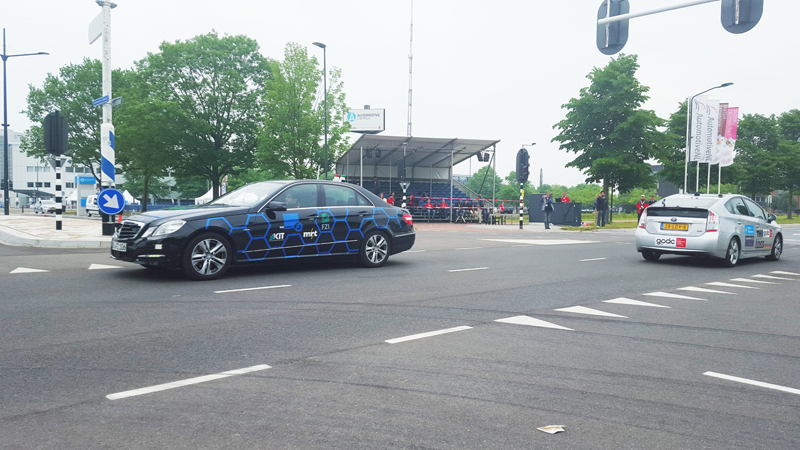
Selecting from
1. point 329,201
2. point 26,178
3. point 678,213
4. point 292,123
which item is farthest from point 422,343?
point 26,178

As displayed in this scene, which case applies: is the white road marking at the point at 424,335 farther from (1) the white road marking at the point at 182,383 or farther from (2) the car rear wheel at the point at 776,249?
(2) the car rear wheel at the point at 776,249

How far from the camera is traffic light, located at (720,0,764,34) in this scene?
40.0 ft

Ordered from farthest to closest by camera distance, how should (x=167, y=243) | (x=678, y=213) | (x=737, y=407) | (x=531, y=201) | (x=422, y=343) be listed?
(x=531, y=201), (x=678, y=213), (x=167, y=243), (x=422, y=343), (x=737, y=407)

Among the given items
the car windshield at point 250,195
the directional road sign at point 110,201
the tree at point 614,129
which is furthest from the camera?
the tree at point 614,129

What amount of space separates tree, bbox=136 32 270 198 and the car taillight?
35000mm

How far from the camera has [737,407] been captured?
12.1 ft

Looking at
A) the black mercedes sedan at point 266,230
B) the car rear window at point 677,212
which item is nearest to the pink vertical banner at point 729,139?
the car rear window at point 677,212

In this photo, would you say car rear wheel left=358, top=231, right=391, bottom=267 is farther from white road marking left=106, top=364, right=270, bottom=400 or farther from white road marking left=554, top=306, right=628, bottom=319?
white road marking left=106, top=364, right=270, bottom=400

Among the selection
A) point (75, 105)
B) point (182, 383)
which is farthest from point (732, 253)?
point (75, 105)

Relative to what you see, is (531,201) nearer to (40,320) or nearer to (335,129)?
(335,129)

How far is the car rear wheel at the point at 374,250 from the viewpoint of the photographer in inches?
417

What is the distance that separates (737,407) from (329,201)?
7.41 m

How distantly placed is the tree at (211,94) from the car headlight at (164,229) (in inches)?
1321

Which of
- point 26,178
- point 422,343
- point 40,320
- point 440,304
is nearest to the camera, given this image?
point 422,343
